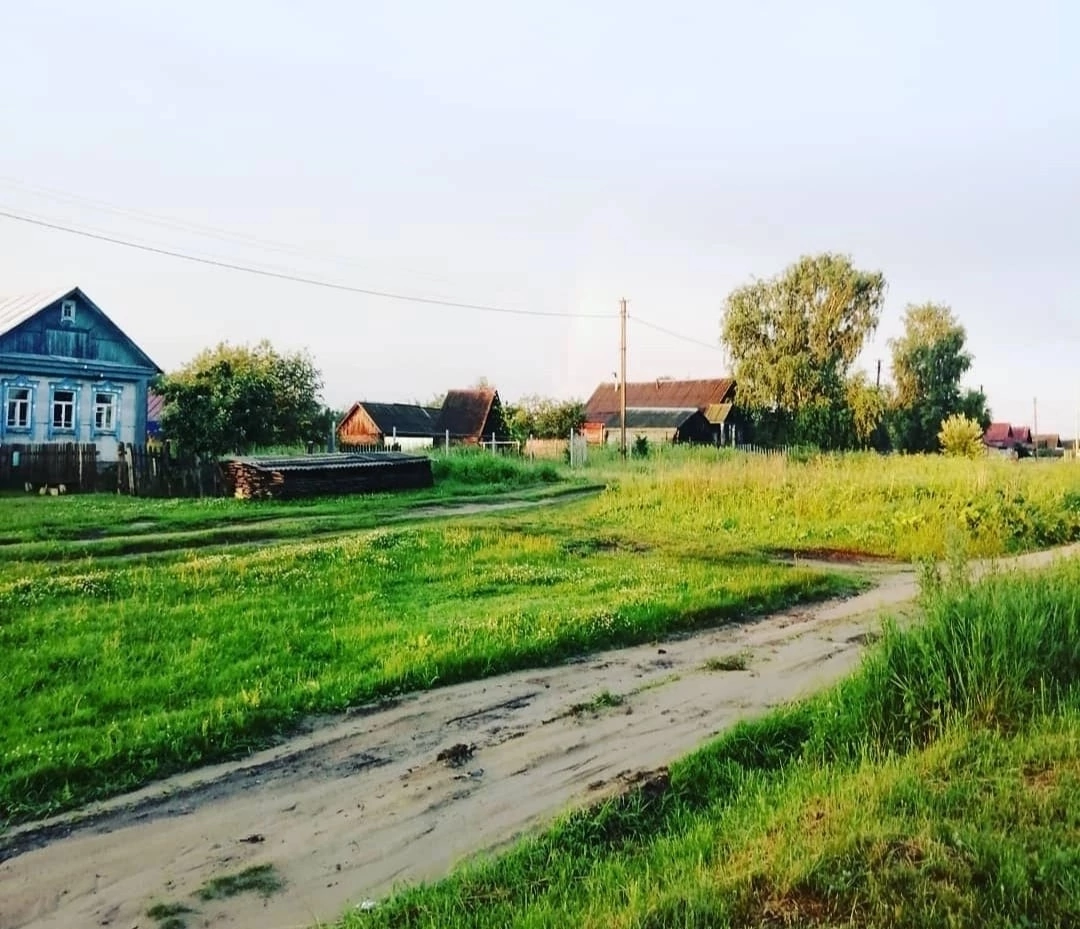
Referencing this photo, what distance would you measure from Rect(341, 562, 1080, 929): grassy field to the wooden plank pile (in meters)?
18.0

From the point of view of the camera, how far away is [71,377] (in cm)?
2828

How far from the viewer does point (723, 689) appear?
6781 mm

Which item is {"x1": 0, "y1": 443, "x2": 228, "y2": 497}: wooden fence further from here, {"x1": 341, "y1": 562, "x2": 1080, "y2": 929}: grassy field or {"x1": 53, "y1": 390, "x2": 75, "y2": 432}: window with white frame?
{"x1": 341, "y1": 562, "x2": 1080, "y2": 929}: grassy field

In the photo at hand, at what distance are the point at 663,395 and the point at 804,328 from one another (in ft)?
42.6

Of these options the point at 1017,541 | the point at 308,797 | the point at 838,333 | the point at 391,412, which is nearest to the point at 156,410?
the point at 391,412

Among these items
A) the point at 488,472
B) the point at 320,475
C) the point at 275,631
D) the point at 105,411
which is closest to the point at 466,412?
the point at 488,472

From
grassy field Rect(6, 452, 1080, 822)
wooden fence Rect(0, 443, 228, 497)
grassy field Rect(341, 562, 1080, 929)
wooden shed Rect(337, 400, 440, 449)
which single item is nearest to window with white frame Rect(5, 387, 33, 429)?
wooden fence Rect(0, 443, 228, 497)

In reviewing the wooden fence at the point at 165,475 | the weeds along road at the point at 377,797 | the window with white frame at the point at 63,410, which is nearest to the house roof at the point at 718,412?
the window with white frame at the point at 63,410

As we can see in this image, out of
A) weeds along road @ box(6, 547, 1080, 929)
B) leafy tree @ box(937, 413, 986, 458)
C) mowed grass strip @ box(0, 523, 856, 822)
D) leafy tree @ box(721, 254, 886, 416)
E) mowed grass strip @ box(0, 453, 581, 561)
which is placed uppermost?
leafy tree @ box(721, 254, 886, 416)

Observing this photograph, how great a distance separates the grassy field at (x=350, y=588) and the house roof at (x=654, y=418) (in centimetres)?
3162

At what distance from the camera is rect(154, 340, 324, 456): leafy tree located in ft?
101

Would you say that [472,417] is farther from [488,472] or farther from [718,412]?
[488,472]

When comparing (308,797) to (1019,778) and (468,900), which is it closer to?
(468,900)

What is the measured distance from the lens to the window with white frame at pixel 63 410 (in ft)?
92.1
